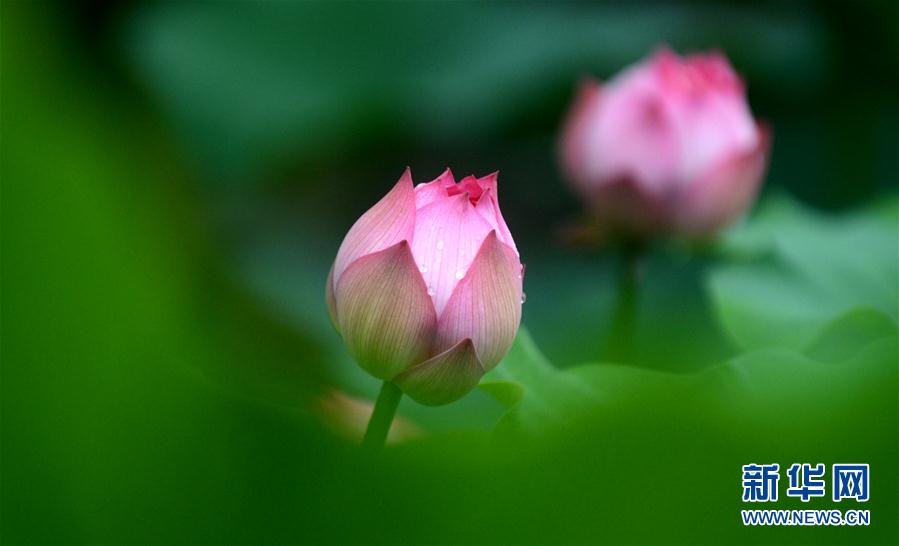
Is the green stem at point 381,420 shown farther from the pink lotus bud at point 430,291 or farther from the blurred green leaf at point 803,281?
the blurred green leaf at point 803,281

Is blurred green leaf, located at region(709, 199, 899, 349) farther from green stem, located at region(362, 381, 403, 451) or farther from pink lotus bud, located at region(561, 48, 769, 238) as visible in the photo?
green stem, located at region(362, 381, 403, 451)

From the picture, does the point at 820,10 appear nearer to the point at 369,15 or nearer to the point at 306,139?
the point at 369,15

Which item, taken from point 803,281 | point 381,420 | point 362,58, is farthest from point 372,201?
point 381,420

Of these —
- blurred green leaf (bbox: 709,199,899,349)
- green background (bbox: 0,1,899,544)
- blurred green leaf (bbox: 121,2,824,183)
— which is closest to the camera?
green background (bbox: 0,1,899,544)

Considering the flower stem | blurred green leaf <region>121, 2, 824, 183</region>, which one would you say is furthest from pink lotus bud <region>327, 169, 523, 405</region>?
blurred green leaf <region>121, 2, 824, 183</region>

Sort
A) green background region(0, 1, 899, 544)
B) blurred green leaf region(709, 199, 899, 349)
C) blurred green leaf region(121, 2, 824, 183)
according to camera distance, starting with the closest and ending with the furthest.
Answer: green background region(0, 1, 899, 544) < blurred green leaf region(709, 199, 899, 349) < blurred green leaf region(121, 2, 824, 183)

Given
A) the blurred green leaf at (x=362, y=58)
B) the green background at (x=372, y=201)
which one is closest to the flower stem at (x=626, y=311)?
the green background at (x=372, y=201)
